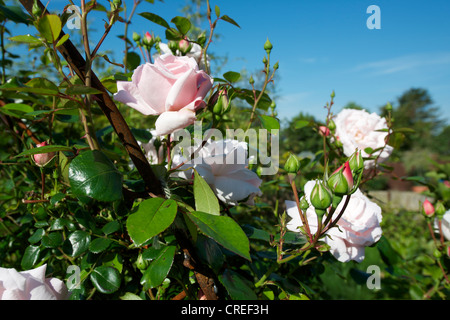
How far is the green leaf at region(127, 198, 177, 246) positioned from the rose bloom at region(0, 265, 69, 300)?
0.77 ft

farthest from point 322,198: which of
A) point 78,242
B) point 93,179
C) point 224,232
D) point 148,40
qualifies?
point 148,40

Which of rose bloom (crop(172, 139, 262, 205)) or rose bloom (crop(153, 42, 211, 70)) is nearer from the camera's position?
rose bloom (crop(172, 139, 262, 205))

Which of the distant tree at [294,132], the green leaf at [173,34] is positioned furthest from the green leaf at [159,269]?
the distant tree at [294,132]

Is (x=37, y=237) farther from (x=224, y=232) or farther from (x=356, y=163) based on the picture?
(x=356, y=163)

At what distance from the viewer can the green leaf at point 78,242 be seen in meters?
0.50

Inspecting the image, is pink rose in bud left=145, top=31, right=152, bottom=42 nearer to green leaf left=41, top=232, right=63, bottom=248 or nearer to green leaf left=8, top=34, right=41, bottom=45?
green leaf left=8, top=34, right=41, bottom=45

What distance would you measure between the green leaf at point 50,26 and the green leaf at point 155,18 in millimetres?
247

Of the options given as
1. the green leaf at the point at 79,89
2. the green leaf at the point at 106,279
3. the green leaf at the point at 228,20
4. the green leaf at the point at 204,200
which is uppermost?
the green leaf at the point at 228,20

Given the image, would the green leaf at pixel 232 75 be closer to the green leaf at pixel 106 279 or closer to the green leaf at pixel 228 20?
the green leaf at pixel 228 20

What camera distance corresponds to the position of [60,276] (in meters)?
0.60

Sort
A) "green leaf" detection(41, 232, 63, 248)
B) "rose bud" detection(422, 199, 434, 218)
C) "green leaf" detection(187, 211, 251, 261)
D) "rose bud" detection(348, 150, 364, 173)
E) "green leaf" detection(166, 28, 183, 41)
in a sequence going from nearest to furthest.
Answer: "green leaf" detection(187, 211, 251, 261) < "rose bud" detection(348, 150, 364, 173) < "green leaf" detection(41, 232, 63, 248) < "green leaf" detection(166, 28, 183, 41) < "rose bud" detection(422, 199, 434, 218)

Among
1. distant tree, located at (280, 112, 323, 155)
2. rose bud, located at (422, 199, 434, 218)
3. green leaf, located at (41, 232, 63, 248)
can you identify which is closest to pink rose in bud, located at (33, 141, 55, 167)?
green leaf, located at (41, 232, 63, 248)

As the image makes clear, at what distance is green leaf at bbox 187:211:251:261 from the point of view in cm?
30
